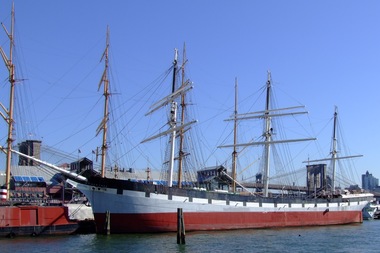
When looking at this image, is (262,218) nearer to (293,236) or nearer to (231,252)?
(293,236)

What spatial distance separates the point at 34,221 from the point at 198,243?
12697 millimetres

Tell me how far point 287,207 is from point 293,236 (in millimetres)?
11362

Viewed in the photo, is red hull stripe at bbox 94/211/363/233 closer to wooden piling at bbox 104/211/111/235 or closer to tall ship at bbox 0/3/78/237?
wooden piling at bbox 104/211/111/235

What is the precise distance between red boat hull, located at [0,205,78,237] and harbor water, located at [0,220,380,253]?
46.8 inches

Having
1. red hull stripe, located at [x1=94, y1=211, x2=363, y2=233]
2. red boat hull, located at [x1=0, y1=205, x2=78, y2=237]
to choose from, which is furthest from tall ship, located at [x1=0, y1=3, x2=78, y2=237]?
red hull stripe, located at [x1=94, y1=211, x2=363, y2=233]

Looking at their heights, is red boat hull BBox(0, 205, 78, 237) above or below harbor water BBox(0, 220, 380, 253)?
above

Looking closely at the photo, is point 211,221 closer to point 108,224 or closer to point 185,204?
point 185,204

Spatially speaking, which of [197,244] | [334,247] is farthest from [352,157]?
[197,244]

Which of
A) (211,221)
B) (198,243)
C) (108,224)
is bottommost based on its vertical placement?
(198,243)

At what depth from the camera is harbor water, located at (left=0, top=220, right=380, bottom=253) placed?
31.5m

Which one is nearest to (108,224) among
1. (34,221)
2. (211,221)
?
(34,221)

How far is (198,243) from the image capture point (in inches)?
1359

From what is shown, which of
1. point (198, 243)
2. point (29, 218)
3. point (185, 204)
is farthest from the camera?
point (185, 204)

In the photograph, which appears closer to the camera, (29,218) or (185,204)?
(29,218)
